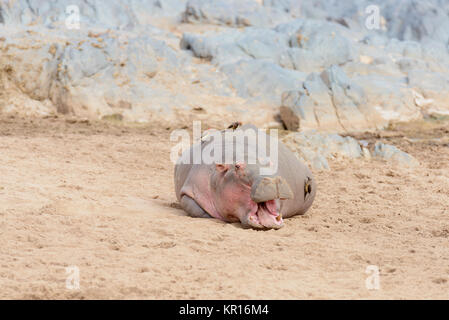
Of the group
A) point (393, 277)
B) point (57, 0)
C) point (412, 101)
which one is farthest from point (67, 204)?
point (57, 0)

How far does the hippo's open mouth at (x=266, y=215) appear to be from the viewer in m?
4.76

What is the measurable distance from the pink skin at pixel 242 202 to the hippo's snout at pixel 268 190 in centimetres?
16

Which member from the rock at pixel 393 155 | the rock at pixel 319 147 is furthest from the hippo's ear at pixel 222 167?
the rock at pixel 393 155

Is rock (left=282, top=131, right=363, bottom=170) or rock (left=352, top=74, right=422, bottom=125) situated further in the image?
rock (left=352, top=74, right=422, bottom=125)

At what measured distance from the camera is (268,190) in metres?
4.53

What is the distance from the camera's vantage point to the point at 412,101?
14156 millimetres

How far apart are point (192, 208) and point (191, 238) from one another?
93 cm

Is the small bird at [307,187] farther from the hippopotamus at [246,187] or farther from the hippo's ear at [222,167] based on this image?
the hippo's ear at [222,167]

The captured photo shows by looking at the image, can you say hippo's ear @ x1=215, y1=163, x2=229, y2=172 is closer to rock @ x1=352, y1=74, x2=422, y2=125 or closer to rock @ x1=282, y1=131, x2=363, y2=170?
rock @ x1=282, y1=131, x2=363, y2=170

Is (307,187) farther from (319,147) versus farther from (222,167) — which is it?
(319,147)

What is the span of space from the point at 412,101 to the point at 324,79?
7.98 ft

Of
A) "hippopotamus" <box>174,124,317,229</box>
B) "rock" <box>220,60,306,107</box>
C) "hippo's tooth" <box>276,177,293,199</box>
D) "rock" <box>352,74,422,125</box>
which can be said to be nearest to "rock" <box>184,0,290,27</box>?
"rock" <box>220,60,306,107</box>

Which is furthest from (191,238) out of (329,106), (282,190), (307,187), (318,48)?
(318,48)

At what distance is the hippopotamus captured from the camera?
467cm
